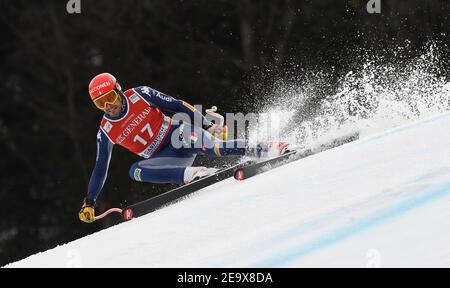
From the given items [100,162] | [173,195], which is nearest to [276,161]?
[173,195]

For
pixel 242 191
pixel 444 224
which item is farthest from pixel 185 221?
pixel 444 224

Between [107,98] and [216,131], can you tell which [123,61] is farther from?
[107,98]

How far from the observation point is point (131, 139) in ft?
21.5

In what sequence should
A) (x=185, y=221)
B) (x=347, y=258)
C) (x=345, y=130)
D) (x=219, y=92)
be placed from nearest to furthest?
(x=347, y=258)
(x=185, y=221)
(x=345, y=130)
(x=219, y=92)

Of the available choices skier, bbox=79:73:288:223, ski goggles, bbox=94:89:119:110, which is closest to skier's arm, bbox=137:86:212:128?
skier, bbox=79:73:288:223

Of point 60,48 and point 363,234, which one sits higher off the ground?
point 60,48

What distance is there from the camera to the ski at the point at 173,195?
254 inches

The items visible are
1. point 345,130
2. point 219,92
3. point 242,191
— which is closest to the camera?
A: point 242,191

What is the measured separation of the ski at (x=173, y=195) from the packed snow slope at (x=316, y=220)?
0.65ft

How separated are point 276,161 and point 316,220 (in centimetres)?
224

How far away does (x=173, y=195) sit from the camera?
6527mm

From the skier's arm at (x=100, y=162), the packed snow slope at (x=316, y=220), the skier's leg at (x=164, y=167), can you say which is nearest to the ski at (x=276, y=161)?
the packed snow slope at (x=316, y=220)

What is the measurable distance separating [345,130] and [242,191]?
2088 millimetres

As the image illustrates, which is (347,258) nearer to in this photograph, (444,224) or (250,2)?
(444,224)
